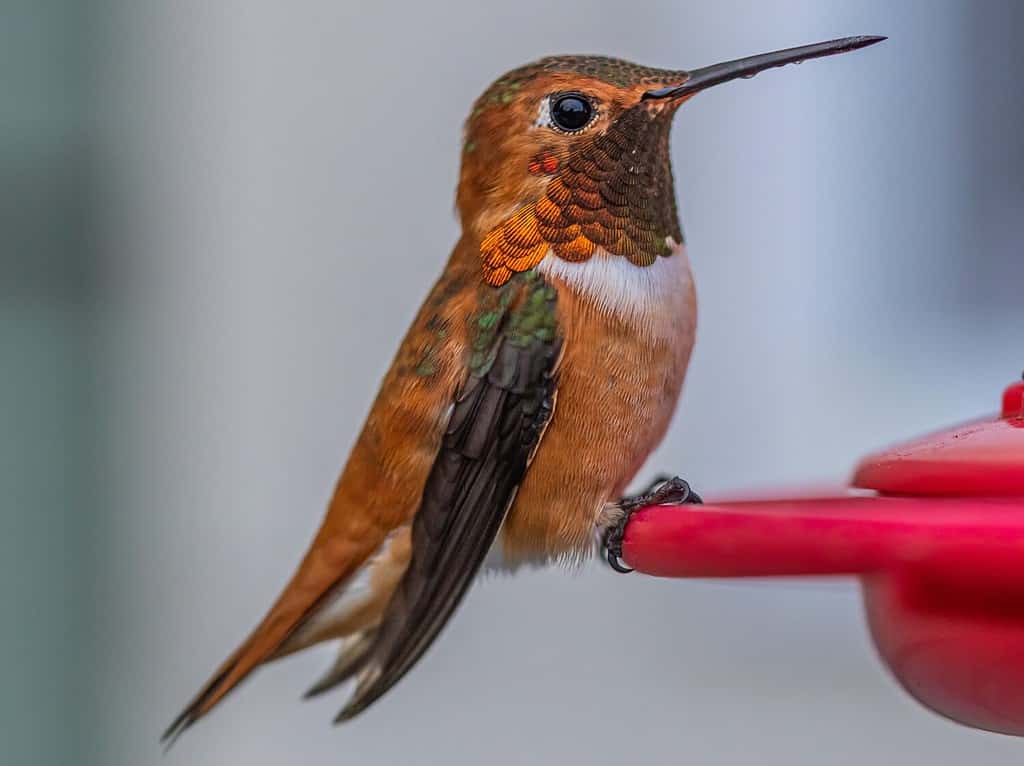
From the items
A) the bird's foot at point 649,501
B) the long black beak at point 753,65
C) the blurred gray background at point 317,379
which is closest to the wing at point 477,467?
the bird's foot at point 649,501

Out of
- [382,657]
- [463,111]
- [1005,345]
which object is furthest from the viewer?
[1005,345]

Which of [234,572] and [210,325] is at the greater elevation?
[210,325]

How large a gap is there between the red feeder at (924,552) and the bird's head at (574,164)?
0.44 metres

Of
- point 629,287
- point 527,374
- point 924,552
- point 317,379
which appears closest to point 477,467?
point 527,374

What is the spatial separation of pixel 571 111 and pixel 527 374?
264 mm

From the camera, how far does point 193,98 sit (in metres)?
2.54

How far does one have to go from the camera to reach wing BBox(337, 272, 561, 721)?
3.74 ft

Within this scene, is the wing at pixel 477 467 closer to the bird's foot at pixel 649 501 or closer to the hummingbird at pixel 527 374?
the hummingbird at pixel 527 374

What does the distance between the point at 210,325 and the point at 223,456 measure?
0.88ft

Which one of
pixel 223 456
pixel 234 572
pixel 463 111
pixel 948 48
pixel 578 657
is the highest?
pixel 948 48

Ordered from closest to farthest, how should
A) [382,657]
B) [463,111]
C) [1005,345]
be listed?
[382,657], [463,111], [1005,345]

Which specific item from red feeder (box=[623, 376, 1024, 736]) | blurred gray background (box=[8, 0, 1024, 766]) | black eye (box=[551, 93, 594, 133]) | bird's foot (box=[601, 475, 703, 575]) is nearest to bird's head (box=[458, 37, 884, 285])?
black eye (box=[551, 93, 594, 133])

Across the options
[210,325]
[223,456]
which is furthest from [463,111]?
[223,456]

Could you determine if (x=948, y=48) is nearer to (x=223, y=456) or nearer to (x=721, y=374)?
(x=721, y=374)
